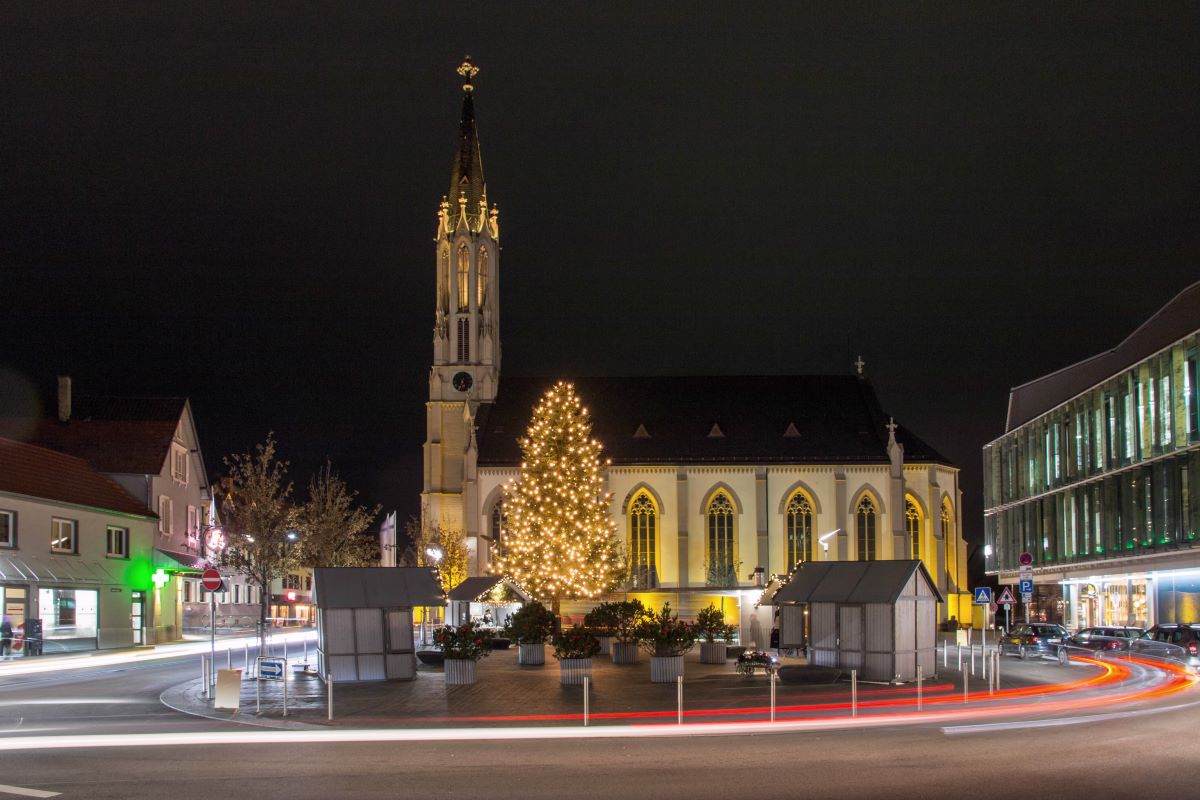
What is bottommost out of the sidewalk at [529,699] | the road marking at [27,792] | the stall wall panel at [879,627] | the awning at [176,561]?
the sidewalk at [529,699]

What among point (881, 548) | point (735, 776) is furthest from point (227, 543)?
point (735, 776)

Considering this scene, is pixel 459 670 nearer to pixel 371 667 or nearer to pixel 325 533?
pixel 371 667

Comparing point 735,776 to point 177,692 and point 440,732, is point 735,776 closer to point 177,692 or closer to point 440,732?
point 440,732

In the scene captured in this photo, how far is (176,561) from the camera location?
54969 mm

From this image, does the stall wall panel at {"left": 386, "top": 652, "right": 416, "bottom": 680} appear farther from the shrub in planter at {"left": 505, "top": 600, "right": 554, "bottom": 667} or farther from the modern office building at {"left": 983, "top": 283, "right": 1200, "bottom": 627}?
the modern office building at {"left": 983, "top": 283, "right": 1200, "bottom": 627}

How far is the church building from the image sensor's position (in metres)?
70.9

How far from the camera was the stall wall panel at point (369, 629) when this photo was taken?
29078mm

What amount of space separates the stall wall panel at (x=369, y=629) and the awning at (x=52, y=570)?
16.2 m

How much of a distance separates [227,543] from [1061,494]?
121ft

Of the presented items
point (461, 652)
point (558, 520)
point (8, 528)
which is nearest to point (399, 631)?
point (461, 652)

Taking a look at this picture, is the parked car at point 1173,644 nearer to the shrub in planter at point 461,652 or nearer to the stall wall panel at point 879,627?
the stall wall panel at point 879,627

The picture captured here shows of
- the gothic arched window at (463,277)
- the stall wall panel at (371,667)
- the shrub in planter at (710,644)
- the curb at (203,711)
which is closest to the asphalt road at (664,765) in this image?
the curb at (203,711)

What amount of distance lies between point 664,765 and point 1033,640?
30.5 m

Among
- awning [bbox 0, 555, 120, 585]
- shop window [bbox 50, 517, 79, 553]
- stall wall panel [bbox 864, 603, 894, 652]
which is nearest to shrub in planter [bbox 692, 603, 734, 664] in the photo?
stall wall panel [bbox 864, 603, 894, 652]
